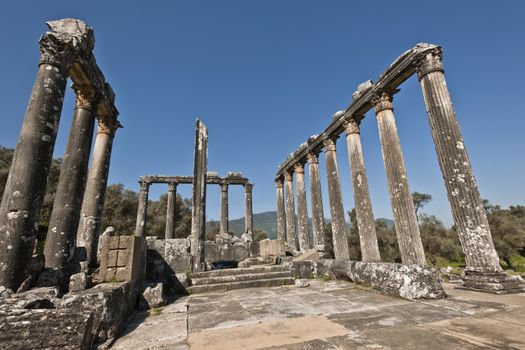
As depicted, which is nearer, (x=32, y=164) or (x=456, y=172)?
(x=32, y=164)

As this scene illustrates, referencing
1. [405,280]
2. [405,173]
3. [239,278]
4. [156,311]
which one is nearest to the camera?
[156,311]

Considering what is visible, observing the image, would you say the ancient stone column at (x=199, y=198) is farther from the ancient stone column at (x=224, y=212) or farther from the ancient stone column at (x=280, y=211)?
the ancient stone column at (x=224, y=212)

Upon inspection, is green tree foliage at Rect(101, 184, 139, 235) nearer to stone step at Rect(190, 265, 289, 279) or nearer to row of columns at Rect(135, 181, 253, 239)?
row of columns at Rect(135, 181, 253, 239)

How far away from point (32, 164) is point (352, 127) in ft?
37.6

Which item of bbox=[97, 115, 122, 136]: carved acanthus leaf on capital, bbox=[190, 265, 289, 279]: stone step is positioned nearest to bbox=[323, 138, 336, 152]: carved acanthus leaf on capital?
bbox=[190, 265, 289, 279]: stone step

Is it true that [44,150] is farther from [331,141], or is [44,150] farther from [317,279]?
[331,141]

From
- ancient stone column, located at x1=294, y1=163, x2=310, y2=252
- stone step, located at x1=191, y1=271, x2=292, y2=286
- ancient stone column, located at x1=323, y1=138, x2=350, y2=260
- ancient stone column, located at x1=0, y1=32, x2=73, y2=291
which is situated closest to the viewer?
ancient stone column, located at x1=0, y1=32, x2=73, y2=291

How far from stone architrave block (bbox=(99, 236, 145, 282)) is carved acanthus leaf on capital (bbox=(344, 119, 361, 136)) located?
1019cm

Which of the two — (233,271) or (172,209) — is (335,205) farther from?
(172,209)

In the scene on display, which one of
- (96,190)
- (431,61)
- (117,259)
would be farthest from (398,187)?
(96,190)

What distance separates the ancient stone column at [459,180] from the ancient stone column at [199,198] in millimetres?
7640

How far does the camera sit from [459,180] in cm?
708

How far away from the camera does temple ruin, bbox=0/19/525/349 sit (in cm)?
351

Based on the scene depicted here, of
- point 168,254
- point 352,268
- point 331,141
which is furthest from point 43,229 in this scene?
point 331,141
